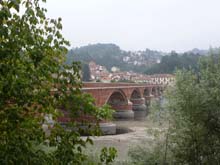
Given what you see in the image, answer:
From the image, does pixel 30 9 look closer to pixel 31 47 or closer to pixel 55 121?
pixel 31 47

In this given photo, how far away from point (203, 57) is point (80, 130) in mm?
7645

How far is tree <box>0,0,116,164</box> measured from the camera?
3242 mm

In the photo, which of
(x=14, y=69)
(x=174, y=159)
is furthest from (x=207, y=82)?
(x=14, y=69)

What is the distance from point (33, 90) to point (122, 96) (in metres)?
46.4

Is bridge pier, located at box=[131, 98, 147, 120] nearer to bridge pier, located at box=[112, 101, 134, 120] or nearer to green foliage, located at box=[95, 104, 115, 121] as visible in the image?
bridge pier, located at box=[112, 101, 134, 120]

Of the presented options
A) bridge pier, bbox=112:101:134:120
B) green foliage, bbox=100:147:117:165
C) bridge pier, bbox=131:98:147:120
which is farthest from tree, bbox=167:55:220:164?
bridge pier, bbox=131:98:147:120

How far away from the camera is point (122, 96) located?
49.9 meters

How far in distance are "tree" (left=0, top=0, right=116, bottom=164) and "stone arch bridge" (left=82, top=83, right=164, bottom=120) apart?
25854mm

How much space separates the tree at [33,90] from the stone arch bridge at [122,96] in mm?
25854

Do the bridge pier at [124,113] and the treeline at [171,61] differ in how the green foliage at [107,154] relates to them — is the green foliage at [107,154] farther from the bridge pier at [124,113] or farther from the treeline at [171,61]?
the treeline at [171,61]

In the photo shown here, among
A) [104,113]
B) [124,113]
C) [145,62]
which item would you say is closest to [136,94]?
[124,113]

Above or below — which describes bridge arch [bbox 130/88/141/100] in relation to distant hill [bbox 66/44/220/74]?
below

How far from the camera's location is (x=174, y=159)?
32.7 feet

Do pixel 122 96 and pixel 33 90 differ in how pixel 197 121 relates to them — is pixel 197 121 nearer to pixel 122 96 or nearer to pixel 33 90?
pixel 33 90
